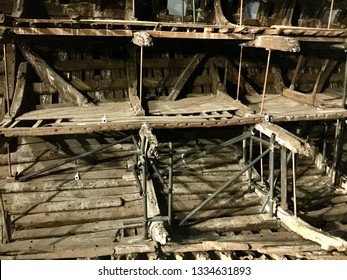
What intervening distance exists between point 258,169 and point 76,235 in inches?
184

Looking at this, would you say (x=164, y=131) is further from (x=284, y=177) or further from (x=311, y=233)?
(x=311, y=233)

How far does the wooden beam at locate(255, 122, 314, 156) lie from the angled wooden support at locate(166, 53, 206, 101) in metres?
2.24

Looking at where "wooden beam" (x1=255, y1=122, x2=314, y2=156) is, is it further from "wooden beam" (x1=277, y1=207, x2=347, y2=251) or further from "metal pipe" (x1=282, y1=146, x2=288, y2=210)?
"wooden beam" (x1=277, y1=207, x2=347, y2=251)

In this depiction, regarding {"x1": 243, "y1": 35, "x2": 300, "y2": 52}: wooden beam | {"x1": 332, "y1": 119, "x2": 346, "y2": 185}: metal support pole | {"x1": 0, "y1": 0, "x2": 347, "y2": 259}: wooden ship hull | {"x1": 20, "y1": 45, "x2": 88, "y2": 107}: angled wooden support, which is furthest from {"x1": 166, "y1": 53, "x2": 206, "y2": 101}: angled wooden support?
{"x1": 332, "y1": 119, "x2": 346, "y2": 185}: metal support pole

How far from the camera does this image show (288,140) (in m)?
5.91

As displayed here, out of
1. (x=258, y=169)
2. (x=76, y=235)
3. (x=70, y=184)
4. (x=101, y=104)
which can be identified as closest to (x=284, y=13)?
(x=258, y=169)

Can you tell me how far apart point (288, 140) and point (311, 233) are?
1.67m

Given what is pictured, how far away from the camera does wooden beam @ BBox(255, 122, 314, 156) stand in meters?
5.66

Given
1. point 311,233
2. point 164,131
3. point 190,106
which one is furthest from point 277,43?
point 164,131

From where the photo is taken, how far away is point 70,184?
7.28m

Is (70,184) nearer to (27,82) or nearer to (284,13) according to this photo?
(27,82)

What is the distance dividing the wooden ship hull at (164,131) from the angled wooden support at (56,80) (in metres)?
0.03

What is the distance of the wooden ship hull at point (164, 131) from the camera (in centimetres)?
584

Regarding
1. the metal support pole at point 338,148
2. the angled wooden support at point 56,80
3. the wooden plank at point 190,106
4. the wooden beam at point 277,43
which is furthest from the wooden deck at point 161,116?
the wooden beam at point 277,43
